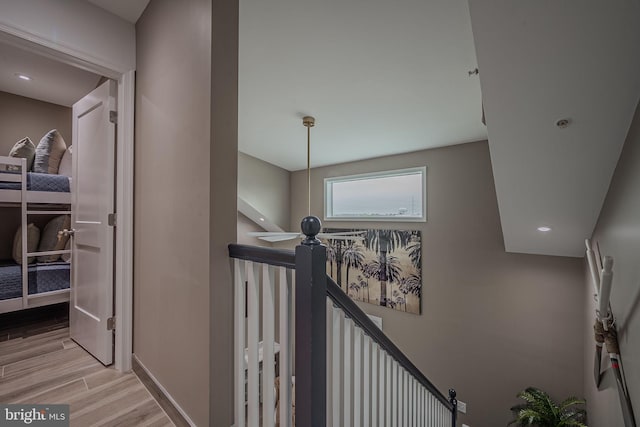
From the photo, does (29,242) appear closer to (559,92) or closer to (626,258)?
(559,92)

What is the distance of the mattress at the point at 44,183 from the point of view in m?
2.44

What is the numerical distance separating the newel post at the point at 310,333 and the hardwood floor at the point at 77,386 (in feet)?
3.51

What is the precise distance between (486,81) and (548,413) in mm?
3121

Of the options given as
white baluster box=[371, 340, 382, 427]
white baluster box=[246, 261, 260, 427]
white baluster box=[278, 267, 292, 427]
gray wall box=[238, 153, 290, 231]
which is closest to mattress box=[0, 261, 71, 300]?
gray wall box=[238, 153, 290, 231]

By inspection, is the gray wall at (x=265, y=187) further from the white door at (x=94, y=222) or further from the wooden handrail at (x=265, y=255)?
the wooden handrail at (x=265, y=255)

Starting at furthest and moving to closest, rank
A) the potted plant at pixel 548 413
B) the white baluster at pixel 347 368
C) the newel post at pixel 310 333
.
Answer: the potted plant at pixel 548 413, the white baluster at pixel 347 368, the newel post at pixel 310 333

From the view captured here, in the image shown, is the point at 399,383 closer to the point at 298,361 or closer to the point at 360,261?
the point at 298,361

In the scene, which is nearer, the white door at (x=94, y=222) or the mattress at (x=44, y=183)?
the white door at (x=94, y=222)

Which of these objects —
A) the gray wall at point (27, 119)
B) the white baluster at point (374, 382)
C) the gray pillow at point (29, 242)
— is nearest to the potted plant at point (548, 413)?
A: the white baluster at point (374, 382)

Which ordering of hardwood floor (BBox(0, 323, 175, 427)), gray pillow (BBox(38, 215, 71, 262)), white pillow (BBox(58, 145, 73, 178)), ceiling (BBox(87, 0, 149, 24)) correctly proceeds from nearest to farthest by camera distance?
1. hardwood floor (BBox(0, 323, 175, 427))
2. ceiling (BBox(87, 0, 149, 24))
3. gray pillow (BBox(38, 215, 71, 262))
4. white pillow (BBox(58, 145, 73, 178))

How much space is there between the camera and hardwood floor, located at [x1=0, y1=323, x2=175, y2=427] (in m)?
1.44

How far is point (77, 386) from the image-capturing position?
167 centimetres

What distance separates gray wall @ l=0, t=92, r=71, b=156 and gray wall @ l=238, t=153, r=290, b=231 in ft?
7.56

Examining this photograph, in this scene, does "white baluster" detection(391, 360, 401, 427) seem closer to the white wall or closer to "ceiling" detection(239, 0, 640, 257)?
"ceiling" detection(239, 0, 640, 257)
